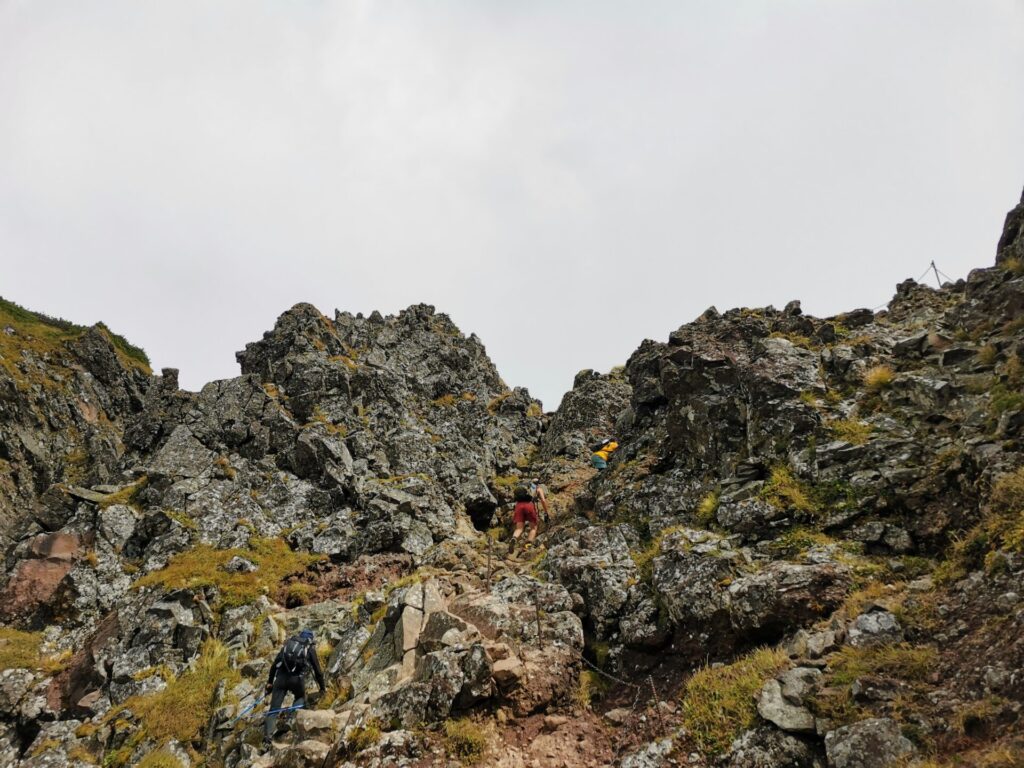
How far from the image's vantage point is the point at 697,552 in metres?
15.2

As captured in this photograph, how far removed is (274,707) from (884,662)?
46.2 ft

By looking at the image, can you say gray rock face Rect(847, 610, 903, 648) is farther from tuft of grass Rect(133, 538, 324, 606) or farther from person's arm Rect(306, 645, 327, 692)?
tuft of grass Rect(133, 538, 324, 606)

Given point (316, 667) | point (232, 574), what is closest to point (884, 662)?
point (316, 667)

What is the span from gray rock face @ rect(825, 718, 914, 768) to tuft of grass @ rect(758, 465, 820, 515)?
6.86 meters

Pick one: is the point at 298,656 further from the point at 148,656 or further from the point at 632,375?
the point at 632,375

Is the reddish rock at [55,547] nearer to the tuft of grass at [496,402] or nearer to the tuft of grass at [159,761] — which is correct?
the tuft of grass at [159,761]

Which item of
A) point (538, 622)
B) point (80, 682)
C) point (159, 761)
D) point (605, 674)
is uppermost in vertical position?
point (80, 682)

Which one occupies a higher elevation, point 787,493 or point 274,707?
point 787,493

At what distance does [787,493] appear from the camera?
1570cm

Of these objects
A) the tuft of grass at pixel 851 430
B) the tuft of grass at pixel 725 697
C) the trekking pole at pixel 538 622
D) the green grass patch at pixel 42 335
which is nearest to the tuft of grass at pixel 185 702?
the trekking pole at pixel 538 622

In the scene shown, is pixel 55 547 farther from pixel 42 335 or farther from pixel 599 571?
pixel 42 335

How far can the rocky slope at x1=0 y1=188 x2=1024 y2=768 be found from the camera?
10.4m

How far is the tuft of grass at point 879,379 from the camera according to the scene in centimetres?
1725

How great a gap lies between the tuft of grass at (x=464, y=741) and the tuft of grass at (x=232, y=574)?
41.7ft
